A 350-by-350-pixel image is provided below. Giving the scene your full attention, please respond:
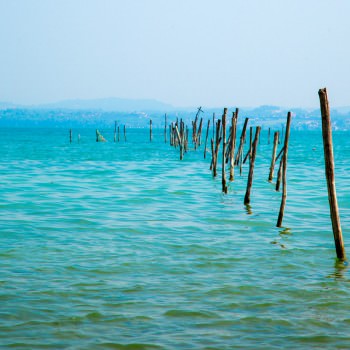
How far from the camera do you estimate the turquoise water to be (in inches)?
289

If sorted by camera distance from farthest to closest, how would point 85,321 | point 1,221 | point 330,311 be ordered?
point 1,221, point 330,311, point 85,321

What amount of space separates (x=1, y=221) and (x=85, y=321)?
26.4ft

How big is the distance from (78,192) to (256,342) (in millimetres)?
15553

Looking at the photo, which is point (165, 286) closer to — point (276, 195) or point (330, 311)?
point (330, 311)

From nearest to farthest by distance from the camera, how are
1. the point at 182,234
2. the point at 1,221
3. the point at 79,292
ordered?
the point at 79,292
the point at 182,234
the point at 1,221

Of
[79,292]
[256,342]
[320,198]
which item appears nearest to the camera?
[256,342]

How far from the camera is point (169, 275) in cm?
998

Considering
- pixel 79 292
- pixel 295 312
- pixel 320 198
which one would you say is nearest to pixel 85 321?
pixel 79 292

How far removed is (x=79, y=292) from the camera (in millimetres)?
8938

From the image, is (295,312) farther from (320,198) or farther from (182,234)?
(320,198)

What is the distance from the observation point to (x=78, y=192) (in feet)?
72.0

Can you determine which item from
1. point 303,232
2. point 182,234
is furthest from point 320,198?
point 182,234

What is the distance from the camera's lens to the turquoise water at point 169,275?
735 centimetres

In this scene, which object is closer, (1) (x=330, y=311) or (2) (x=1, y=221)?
(1) (x=330, y=311)
